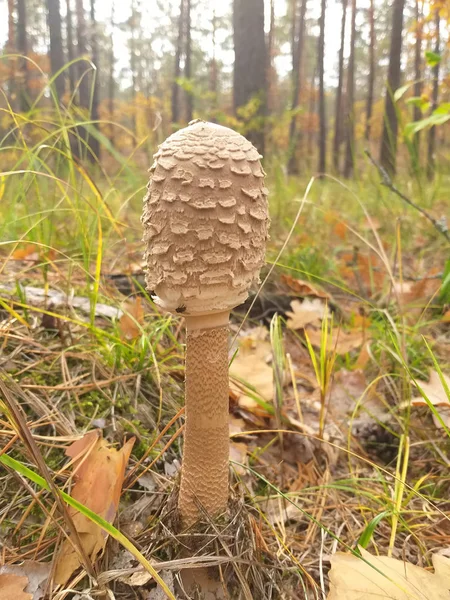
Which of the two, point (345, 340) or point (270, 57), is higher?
point (270, 57)

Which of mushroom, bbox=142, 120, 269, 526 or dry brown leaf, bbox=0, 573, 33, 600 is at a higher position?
mushroom, bbox=142, 120, 269, 526

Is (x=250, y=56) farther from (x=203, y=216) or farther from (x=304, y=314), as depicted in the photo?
(x=203, y=216)

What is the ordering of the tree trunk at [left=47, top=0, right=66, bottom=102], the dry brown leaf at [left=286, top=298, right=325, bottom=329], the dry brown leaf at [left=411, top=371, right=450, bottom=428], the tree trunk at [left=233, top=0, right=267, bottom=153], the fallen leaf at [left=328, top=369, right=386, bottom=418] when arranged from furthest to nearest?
the tree trunk at [left=47, top=0, right=66, bottom=102], the tree trunk at [left=233, top=0, right=267, bottom=153], the dry brown leaf at [left=286, top=298, right=325, bottom=329], the fallen leaf at [left=328, top=369, right=386, bottom=418], the dry brown leaf at [left=411, top=371, right=450, bottom=428]

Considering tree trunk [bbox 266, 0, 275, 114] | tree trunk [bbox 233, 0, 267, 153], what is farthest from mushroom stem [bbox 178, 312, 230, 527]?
tree trunk [bbox 266, 0, 275, 114]

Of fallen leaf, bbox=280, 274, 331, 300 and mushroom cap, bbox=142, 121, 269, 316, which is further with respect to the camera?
fallen leaf, bbox=280, 274, 331, 300

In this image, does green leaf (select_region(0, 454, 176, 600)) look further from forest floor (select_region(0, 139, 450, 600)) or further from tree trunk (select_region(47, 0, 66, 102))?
tree trunk (select_region(47, 0, 66, 102))

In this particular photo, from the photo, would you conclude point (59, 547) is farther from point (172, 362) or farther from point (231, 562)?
point (172, 362)

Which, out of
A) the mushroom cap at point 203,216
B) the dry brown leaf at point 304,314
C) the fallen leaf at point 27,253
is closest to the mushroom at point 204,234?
the mushroom cap at point 203,216

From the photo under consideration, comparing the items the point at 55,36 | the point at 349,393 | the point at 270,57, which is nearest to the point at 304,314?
the point at 349,393
